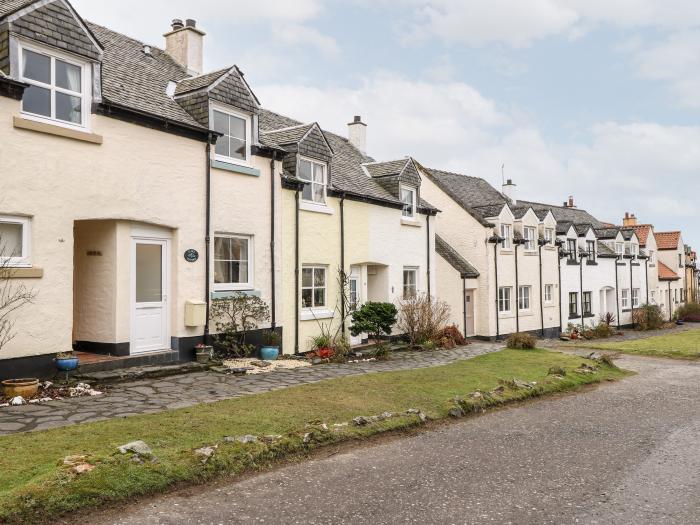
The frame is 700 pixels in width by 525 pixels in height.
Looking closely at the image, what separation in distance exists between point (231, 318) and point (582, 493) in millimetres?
9934

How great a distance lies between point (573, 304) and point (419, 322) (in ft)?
58.5

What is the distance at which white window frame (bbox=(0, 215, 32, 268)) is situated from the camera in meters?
9.97

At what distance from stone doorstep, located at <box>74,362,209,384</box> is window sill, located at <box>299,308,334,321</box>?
4567 millimetres

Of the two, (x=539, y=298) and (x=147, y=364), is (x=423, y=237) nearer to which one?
(x=539, y=298)

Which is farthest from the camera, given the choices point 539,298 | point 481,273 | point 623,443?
point 539,298

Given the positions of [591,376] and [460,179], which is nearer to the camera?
[591,376]

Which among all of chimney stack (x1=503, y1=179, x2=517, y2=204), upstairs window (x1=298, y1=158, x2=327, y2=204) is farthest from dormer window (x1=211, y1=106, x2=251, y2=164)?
chimney stack (x1=503, y1=179, x2=517, y2=204)

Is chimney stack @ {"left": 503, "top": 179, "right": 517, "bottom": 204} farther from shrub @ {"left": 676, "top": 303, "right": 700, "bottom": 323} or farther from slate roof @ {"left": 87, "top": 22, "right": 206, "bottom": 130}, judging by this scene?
shrub @ {"left": 676, "top": 303, "right": 700, "bottom": 323}

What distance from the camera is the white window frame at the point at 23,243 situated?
32.7ft

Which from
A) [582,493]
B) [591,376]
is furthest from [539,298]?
[582,493]

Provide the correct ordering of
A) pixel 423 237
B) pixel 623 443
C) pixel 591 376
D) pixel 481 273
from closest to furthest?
1. pixel 623 443
2. pixel 591 376
3. pixel 423 237
4. pixel 481 273

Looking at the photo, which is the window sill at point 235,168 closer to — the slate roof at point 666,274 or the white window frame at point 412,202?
the white window frame at point 412,202

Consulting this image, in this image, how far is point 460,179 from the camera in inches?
1268

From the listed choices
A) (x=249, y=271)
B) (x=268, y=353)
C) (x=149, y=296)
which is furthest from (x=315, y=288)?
(x=149, y=296)
